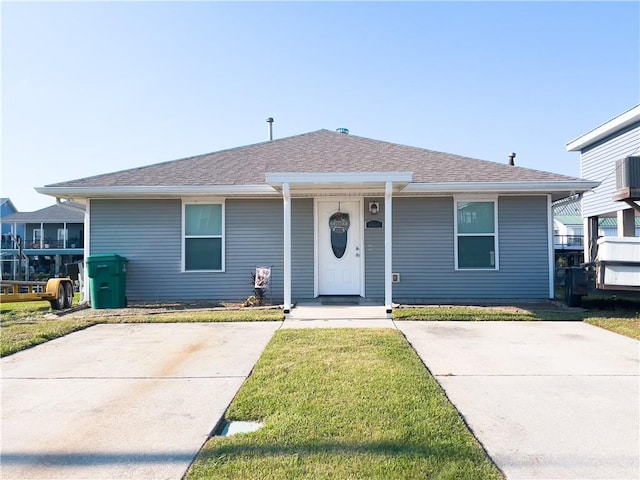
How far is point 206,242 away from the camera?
944 centimetres

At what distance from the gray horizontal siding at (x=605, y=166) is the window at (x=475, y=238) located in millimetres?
6301

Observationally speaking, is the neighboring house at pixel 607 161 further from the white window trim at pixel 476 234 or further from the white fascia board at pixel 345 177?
the white fascia board at pixel 345 177

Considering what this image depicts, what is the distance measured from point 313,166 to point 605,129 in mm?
10747

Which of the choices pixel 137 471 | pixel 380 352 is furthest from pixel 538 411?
pixel 137 471

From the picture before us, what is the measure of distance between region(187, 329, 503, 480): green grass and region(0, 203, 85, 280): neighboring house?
32.3 m

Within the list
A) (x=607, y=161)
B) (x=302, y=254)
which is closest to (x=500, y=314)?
(x=302, y=254)

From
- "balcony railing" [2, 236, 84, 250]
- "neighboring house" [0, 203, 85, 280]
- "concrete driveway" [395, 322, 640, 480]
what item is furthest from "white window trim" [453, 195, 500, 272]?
"balcony railing" [2, 236, 84, 250]

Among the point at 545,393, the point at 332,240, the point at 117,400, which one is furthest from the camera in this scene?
the point at 332,240

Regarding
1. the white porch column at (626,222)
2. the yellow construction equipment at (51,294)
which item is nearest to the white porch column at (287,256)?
the yellow construction equipment at (51,294)

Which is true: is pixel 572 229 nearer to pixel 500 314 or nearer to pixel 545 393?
pixel 500 314

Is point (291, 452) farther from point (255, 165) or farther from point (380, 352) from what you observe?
point (255, 165)

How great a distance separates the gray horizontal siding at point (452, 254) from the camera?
9.24m

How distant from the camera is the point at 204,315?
25.2 feet

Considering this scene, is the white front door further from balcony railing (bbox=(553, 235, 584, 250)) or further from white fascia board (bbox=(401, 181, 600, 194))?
balcony railing (bbox=(553, 235, 584, 250))
